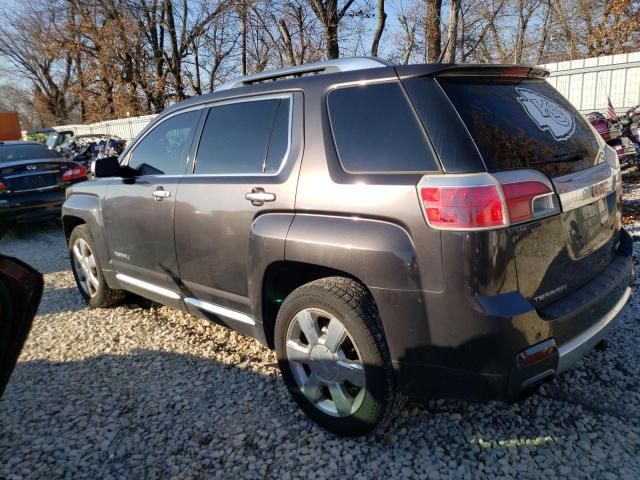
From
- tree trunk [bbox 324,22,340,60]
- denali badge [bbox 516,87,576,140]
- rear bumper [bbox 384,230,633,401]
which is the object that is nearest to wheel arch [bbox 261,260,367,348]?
rear bumper [bbox 384,230,633,401]

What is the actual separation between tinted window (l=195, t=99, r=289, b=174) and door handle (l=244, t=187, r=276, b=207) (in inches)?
A: 5.7

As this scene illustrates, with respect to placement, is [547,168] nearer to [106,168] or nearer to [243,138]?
[243,138]

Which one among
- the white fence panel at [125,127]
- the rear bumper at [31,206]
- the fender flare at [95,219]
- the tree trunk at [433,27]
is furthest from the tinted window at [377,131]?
the white fence panel at [125,127]

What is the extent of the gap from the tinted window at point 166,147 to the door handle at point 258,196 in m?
0.91

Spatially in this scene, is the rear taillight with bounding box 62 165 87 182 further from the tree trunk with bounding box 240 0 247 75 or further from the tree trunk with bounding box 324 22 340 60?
the tree trunk with bounding box 240 0 247 75

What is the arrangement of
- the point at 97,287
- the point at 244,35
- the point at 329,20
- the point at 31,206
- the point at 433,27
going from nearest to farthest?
the point at 97,287 → the point at 31,206 → the point at 433,27 → the point at 329,20 → the point at 244,35

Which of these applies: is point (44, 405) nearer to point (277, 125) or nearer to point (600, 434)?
point (277, 125)

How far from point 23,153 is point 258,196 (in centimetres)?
796

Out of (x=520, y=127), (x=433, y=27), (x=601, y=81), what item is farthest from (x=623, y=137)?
(x=520, y=127)

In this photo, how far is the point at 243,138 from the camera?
10.3ft

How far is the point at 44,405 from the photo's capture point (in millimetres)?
3158

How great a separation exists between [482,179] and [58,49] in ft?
112

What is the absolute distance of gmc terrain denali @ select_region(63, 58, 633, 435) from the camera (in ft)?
6.77

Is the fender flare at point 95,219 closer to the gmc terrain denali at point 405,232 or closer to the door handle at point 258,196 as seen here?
the gmc terrain denali at point 405,232
